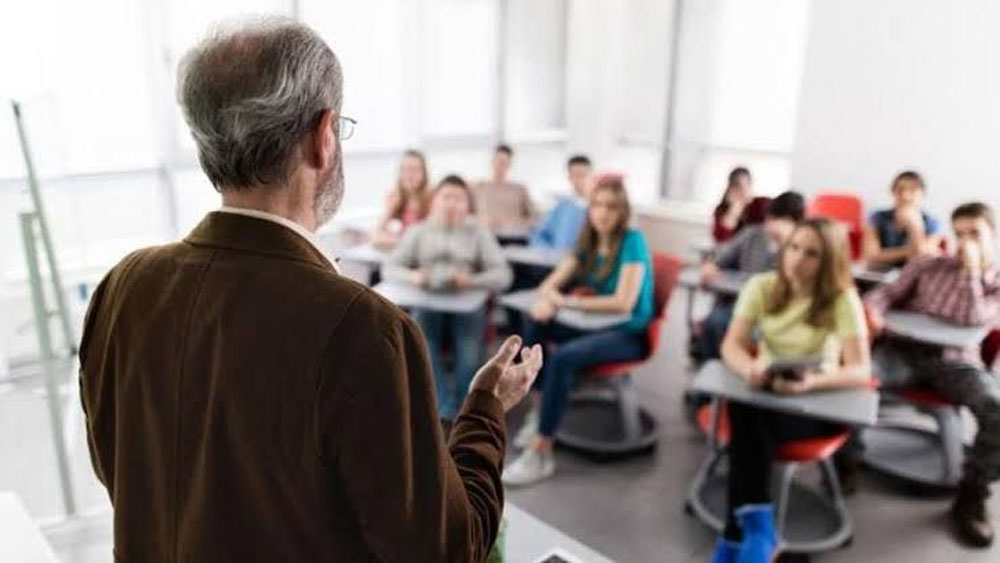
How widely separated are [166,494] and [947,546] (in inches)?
118

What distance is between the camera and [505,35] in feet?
22.4

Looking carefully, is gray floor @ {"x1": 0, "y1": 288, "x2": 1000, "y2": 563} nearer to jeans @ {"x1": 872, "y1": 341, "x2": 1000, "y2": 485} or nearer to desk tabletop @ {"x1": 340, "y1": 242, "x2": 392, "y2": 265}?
jeans @ {"x1": 872, "y1": 341, "x2": 1000, "y2": 485}

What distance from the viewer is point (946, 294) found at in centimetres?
346

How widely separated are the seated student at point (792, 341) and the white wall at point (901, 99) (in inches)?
102

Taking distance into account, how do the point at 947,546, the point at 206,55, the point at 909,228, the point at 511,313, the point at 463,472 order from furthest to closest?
the point at 511,313, the point at 909,228, the point at 947,546, the point at 463,472, the point at 206,55

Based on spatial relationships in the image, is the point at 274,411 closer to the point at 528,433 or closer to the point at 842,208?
the point at 528,433

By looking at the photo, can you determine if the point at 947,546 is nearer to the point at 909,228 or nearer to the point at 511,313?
the point at 909,228

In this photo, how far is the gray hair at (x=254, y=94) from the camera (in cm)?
90

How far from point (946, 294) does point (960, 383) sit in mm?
427

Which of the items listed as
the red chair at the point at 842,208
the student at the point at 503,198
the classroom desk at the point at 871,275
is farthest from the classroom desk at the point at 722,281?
the student at the point at 503,198

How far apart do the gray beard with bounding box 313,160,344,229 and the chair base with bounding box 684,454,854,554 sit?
2326mm

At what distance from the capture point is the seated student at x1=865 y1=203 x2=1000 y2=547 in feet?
10.2

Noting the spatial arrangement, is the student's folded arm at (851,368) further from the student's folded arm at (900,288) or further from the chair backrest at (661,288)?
the chair backrest at (661,288)

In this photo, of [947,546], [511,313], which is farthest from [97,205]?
[947,546]
